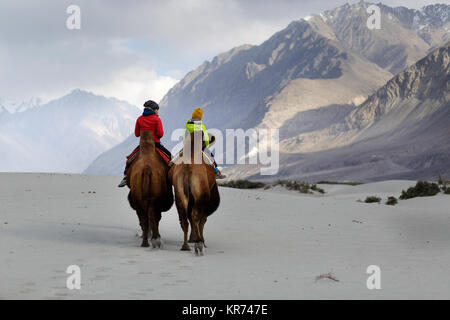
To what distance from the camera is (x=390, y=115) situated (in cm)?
13300

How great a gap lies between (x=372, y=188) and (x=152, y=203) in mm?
31091

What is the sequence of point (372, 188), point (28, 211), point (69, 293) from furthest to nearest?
1. point (372, 188)
2. point (28, 211)
3. point (69, 293)

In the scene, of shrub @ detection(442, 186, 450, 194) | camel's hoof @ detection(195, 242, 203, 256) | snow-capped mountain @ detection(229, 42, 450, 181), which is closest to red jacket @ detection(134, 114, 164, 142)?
camel's hoof @ detection(195, 242, 203, 256)

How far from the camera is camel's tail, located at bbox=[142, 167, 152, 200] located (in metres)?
11.6

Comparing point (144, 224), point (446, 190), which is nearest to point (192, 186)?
point (144, 224)

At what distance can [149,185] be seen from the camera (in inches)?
460

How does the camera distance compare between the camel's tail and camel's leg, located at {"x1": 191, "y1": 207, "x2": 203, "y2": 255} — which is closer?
camel's leg, located at {"x1": 191, "y1": 207, "x2": 203, "y2": 255}

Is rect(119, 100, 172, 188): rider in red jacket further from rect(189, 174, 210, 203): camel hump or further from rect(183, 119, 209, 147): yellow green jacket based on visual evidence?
rect(189, 174, 210, 203): camel hump

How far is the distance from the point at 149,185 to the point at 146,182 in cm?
9

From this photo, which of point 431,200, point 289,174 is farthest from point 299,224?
point 289,174

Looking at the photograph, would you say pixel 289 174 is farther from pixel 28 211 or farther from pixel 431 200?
pixel 28 211

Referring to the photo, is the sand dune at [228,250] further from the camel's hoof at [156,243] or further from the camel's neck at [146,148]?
the camel's neck at [146,148]

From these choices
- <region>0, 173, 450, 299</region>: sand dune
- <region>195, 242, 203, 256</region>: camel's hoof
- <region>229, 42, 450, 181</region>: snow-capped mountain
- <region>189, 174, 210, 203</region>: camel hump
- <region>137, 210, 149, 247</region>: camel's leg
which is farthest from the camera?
<region>229, 42, 450, 181</region>: snow-capped mountain

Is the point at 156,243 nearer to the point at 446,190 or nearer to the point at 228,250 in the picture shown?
the point at 228,250
